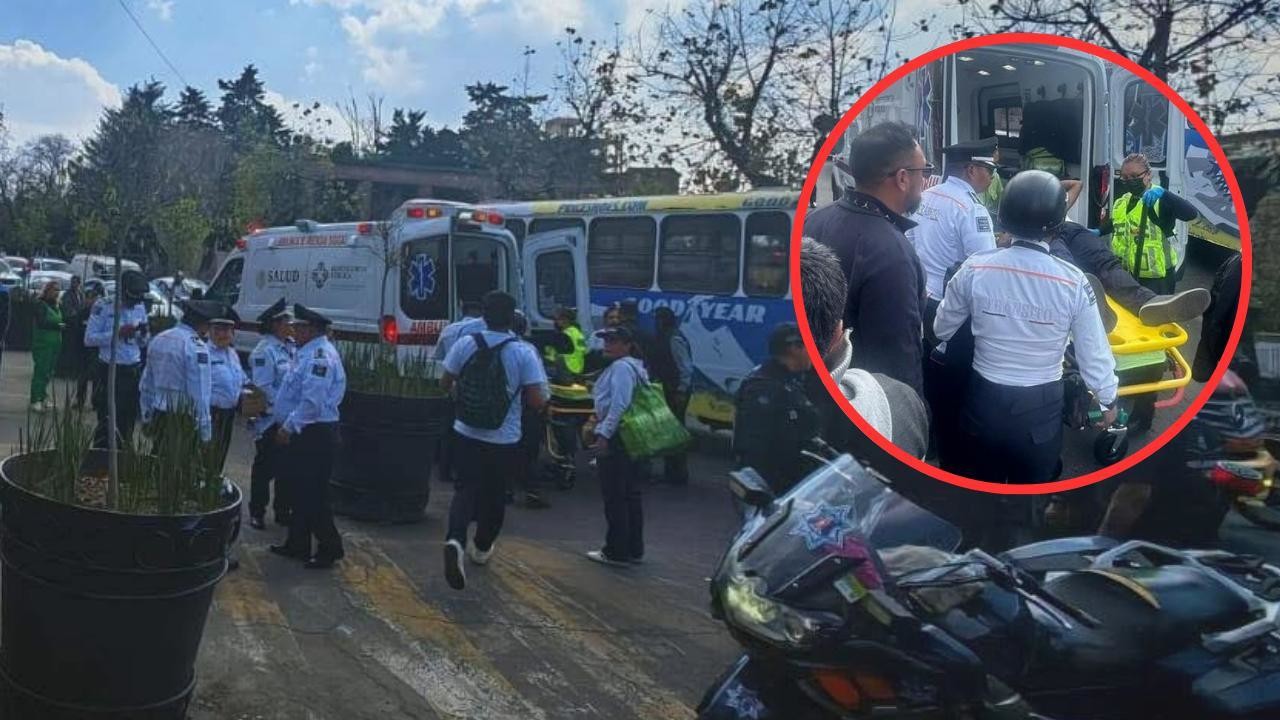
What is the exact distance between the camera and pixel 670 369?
10.4m

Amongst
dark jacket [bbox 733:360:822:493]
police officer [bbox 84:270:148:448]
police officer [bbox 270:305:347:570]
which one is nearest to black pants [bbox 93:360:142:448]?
police officer [bbox 84:270:148:448]

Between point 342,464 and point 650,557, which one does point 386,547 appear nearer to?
point 342,464

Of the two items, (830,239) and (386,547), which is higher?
(830,239)

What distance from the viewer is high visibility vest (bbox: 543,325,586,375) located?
1030 centimetres

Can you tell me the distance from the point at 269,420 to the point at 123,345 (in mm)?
3106

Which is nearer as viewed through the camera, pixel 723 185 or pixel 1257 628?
pixel 1257 628

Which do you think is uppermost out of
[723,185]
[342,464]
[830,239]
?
[723,185]

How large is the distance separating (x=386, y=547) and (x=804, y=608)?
5286mm

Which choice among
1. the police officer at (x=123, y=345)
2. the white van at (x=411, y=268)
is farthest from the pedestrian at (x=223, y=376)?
the white van at (x=411, y=268)

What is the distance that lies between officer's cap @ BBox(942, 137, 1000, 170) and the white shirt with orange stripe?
0.23ft

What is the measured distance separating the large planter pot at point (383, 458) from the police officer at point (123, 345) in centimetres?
151

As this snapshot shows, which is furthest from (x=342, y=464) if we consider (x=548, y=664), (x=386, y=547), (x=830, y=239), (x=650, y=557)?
(x=830, y=239)

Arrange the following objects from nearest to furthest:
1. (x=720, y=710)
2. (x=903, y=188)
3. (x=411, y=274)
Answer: (x=903, y=188) → (x=720, y=710) → (x=411, y=274)

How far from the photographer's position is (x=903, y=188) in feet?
3.40
